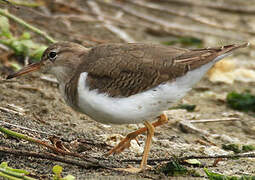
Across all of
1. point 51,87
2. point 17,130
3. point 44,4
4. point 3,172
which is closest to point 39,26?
point 44,4

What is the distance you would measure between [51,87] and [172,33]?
3089mm

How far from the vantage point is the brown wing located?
4.28 metres

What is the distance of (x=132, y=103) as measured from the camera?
4.23 metres

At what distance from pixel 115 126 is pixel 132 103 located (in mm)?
1319

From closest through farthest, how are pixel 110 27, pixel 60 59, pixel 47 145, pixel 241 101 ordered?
pixel 47 145 < pixel 60 59 < pixel 241 101 < pixel 110 27

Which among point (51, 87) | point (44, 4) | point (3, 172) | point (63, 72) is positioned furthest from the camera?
point (44, 4)

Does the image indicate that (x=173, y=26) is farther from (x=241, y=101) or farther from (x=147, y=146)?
(x=147, y=146)

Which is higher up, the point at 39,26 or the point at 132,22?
the point at 132,22

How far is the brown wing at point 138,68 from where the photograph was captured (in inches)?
168

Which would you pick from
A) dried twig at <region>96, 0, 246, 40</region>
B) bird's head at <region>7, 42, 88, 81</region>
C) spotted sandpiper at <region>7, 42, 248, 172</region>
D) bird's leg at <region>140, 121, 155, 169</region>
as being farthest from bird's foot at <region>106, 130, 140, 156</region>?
dried twig at <region>96, 0, 246, 40</region>

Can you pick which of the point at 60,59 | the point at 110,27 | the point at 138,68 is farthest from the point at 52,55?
the point at 110,27

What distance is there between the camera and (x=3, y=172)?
11.3ft

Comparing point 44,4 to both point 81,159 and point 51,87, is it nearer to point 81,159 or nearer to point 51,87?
point 51,87

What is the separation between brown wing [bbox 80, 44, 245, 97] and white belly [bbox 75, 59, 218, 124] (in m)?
0.05
